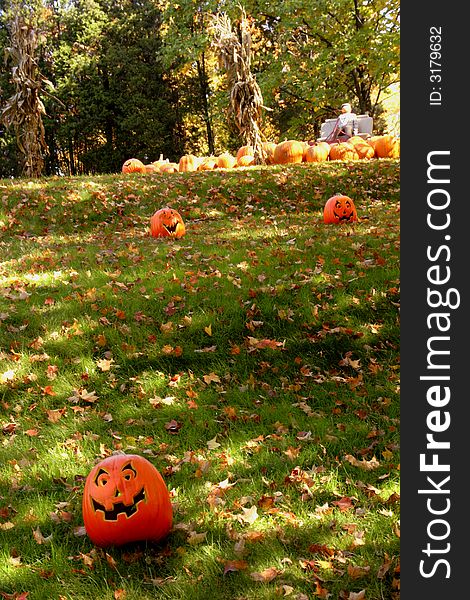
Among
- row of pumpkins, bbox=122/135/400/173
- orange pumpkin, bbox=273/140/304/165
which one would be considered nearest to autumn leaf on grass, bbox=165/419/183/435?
row of pumpkins, bbox=122/135/400/173

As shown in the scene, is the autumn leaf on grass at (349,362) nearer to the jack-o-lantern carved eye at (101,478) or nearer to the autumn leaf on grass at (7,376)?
the jack-o-lantern carved eye at (101,478)

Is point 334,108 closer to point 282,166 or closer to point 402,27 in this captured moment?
point 282,166

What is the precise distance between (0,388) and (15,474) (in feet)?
4.32

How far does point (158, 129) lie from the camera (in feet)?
100

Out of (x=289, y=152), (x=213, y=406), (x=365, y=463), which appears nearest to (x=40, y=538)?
(x=213, y=406)

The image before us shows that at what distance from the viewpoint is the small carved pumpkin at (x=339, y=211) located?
33.0ft

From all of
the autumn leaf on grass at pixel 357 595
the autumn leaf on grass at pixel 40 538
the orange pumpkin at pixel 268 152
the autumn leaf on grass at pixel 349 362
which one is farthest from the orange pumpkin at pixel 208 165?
the autumn leaf on grass at pixel 357 595

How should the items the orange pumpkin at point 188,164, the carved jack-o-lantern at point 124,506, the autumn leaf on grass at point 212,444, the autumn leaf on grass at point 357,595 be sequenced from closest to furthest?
the autumn leaf on grass at point 357,595, the carved jack-o-lantern at point 124,506, the autumn leaf on grass at point 212,444, the orange pumpkin at point 188,164

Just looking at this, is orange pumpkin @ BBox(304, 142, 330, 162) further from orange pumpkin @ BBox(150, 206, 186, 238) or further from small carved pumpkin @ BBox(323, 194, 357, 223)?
orange pumpkin @ BBox(150, 206, 186, 238)

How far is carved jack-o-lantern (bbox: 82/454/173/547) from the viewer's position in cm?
351

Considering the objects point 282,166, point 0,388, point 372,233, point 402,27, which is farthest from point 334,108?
point 402,27

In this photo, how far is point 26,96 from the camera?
50.9ft

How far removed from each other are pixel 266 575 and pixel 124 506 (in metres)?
0.94

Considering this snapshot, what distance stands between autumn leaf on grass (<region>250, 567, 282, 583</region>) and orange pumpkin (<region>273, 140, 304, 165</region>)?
14.1 meters
